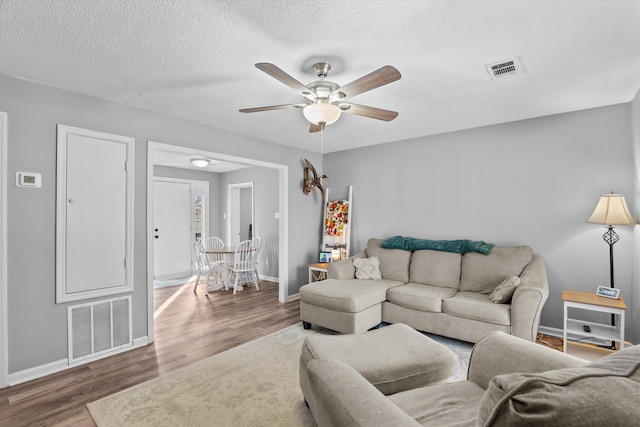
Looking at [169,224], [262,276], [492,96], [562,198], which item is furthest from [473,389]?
[169,224]

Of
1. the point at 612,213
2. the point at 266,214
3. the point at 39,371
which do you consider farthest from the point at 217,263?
the point at 612,213

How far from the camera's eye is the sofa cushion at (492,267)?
340cm

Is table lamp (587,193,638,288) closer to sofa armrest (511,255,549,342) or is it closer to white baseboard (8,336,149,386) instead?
sofa armrest (511,255,549,342)

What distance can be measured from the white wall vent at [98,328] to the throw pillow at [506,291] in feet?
12.1

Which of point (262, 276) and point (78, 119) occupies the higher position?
point (78, 119)

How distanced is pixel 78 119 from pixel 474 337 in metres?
4.27

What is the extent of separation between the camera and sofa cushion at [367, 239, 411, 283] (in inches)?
162

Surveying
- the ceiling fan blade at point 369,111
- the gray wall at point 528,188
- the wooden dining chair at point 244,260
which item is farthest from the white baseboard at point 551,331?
the wooden dining chair at point 244,260

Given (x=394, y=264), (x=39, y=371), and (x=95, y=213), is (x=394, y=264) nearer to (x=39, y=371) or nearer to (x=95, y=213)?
(x=95, y=213)

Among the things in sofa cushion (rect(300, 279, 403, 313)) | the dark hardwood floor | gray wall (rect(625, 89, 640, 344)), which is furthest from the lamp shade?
the dark hardwood floor

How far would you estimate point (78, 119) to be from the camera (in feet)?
9.27

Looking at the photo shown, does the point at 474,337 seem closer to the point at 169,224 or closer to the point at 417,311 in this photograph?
the point at 417,311

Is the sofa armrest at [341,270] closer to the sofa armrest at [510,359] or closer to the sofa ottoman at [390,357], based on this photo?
the sofa ottoman at [390,357]

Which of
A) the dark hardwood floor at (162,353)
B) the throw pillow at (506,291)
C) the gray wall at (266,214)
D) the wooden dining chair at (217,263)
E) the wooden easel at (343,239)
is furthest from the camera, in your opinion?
the gray wall at (266,214)
